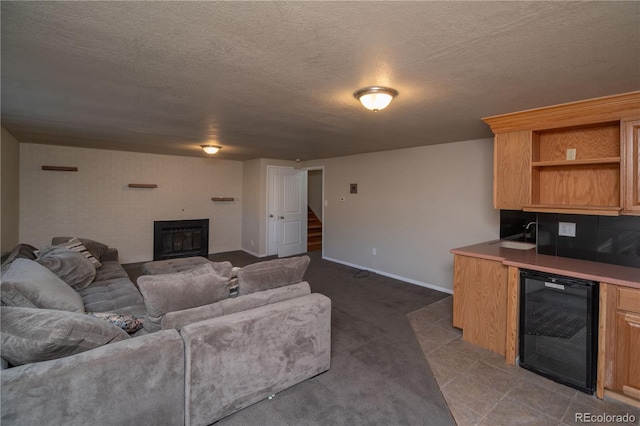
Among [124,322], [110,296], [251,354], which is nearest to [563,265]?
[251,354]

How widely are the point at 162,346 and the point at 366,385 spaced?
156 cm

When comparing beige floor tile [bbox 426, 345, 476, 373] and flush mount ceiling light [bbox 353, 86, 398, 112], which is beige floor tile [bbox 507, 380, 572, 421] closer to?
beige floor tile [bbox 426, 345, 476, 373]

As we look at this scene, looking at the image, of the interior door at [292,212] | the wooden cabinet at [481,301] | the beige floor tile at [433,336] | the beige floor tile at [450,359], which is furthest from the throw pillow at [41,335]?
the interior door at [292,212]

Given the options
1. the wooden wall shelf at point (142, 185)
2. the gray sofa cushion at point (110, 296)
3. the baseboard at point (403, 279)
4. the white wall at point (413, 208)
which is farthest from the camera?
the wooden wall shelf at point (142, 185)

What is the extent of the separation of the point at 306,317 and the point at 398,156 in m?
3.73

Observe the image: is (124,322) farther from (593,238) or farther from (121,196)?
(121,196)

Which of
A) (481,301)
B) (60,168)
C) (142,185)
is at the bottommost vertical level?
(481,301)

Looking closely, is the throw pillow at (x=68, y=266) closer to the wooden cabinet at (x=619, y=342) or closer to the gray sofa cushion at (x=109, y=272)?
the gray sofa cushion at (x=109, y=272)

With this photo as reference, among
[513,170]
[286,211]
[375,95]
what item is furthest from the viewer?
[286,211]

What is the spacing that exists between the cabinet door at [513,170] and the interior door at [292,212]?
484cm

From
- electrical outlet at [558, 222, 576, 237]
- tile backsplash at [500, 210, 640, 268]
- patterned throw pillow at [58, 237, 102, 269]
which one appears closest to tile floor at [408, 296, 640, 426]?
tile backsplash at [500, 210, 640, 268]

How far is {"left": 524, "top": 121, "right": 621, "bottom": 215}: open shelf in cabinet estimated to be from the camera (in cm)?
275

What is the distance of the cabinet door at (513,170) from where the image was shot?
3025 millimetres

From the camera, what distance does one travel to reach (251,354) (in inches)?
81.7
